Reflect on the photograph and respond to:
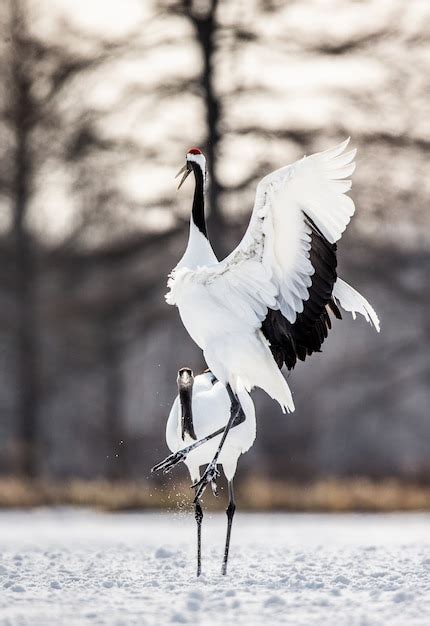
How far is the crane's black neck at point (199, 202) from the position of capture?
22.9 feet

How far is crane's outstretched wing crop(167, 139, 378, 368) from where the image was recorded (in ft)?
19.7

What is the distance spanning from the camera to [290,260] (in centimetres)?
635

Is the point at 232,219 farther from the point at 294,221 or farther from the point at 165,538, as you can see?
the point at 294,221

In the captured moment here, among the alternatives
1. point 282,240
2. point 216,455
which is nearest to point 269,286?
point 282,240

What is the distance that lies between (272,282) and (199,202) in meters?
0.80

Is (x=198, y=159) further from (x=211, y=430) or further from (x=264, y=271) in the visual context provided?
(x=211, y=430)

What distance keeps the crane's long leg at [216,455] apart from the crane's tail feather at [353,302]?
787 millimetres

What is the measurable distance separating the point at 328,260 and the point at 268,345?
0.73 metres

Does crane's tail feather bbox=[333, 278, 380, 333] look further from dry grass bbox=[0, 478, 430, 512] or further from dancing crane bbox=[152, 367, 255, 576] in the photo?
dry grass bbox=[0, 478, 430, 512]

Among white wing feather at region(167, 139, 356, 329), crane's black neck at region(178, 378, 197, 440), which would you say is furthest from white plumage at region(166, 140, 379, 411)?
crane's black neck at region(178, 378, 197, 440)

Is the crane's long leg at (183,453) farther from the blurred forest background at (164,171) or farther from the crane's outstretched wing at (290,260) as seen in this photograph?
the blurred forest background at (164,171)

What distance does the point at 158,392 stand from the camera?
1133 inches

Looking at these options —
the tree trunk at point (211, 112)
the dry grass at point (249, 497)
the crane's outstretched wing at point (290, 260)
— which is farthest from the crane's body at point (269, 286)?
the tree trunk at point (211, 112)

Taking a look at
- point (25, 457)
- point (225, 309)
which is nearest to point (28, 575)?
point (225, 309)
